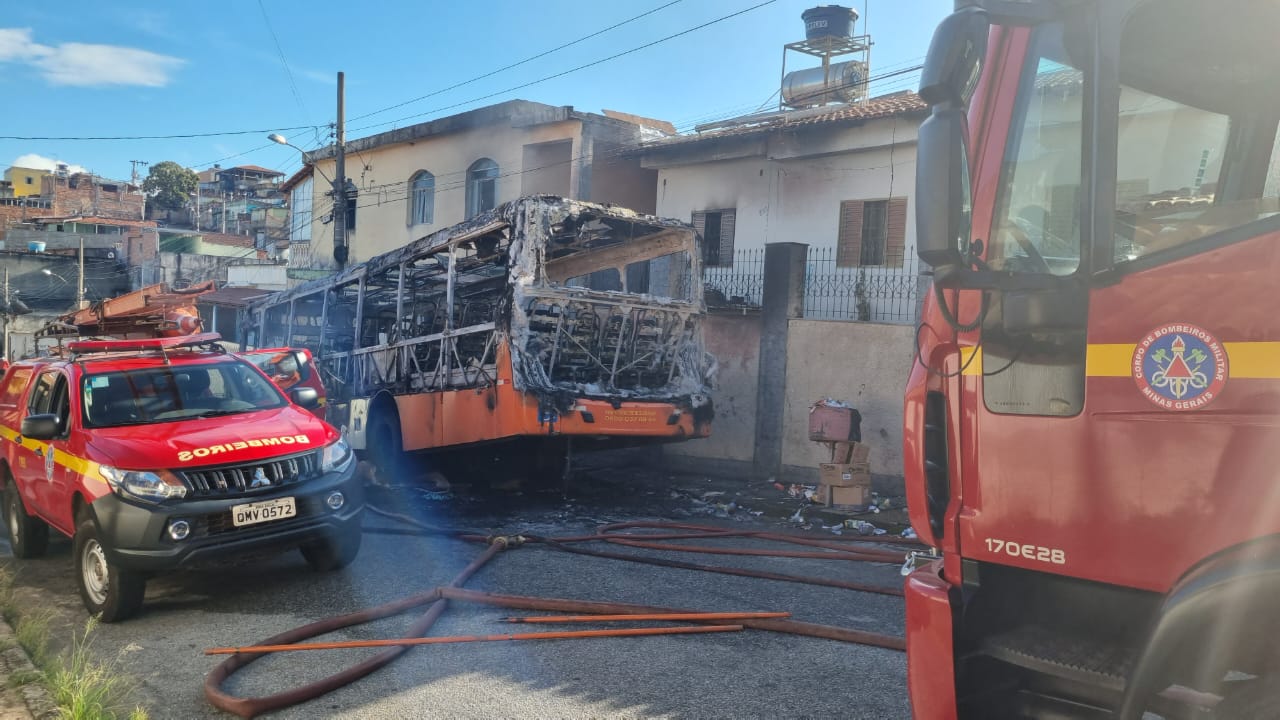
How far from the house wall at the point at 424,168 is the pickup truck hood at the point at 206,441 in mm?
13736

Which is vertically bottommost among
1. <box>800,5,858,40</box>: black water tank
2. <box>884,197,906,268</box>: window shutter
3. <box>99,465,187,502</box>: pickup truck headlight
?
<box>99,465,187,502</box>: pickup truck headlight

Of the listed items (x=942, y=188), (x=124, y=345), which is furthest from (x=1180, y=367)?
(x=124, y=345)

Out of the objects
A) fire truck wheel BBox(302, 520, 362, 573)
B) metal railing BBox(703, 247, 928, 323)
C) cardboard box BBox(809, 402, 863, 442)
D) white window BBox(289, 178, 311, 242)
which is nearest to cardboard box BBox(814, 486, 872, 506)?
cardboard box BBox(809, 402, 863, 442)

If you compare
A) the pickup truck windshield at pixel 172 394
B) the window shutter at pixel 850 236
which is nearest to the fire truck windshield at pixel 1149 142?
the pickup truck windshield at pixel 172 394

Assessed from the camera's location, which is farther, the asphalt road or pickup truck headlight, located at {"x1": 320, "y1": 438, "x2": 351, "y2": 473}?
pickup truck headlight, located at {"x1": 320, "y1": 438, "x2": 351, "y2": 473}

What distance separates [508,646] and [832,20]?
1613 centimetres

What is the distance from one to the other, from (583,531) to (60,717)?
16.4 ft

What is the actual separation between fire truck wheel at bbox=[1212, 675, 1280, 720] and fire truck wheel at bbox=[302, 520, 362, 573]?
216 inches

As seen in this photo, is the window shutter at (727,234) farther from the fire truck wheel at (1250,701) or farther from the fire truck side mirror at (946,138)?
the fire truck wheel at (1250,701)

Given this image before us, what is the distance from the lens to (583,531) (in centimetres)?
862

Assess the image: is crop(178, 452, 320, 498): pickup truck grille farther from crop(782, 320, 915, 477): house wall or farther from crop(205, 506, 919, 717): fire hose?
crop(782, 320, 915, 477): house wall

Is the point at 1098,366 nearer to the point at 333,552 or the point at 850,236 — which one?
the point at 333,552

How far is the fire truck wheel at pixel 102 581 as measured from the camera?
5672 millimetres

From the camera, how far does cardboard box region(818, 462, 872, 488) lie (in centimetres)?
1017
